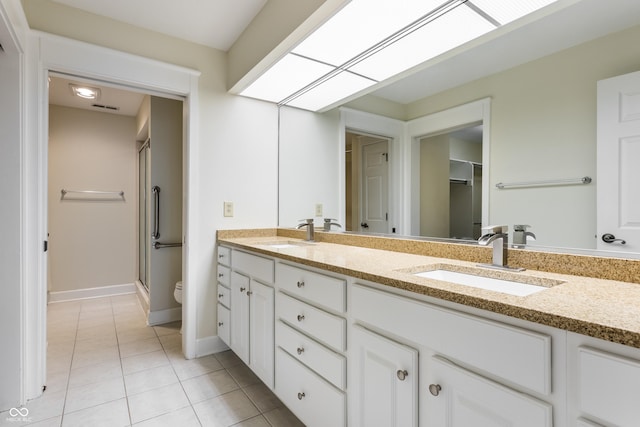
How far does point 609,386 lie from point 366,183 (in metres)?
1.41

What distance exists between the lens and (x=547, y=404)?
66 cm

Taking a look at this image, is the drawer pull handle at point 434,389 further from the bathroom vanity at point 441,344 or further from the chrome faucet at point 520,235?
the chrome faucet at point 520,235

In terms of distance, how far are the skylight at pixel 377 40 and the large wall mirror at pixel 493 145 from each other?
0.10 meters

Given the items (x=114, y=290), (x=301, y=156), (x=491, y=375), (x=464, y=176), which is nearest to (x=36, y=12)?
(x=301, y=156)

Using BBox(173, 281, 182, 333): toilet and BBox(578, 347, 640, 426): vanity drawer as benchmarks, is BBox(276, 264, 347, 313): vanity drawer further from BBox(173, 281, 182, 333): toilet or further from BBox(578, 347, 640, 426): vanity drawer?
BBox(173, 281, 182, 333): toilet

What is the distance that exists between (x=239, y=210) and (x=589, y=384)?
2212mm

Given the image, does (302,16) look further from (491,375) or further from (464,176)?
(491,375)

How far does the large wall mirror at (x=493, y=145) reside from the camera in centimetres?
104

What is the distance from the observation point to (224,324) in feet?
7.39

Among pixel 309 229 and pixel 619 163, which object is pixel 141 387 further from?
pixel 619 163

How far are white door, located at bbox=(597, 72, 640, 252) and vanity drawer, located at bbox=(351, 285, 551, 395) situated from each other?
1.89 feet

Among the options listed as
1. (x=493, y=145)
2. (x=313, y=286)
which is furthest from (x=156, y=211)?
(x=493, y=145)

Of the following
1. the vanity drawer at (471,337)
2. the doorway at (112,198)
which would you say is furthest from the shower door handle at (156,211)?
the vanity drawer at (471,337)

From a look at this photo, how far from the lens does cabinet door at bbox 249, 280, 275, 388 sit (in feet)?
5.40
